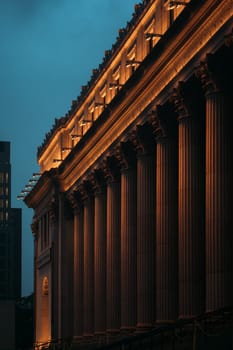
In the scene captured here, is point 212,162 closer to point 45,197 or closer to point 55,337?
point 55,337

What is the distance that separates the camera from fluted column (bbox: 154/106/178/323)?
6831 centimetres

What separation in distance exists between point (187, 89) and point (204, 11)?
241 inches

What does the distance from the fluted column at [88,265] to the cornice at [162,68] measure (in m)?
4.05

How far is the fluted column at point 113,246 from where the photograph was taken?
84.1 m

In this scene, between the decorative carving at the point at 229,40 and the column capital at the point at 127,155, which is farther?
the column capital at the point at 127,155

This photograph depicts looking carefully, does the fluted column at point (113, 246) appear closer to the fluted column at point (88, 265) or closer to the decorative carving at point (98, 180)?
the decorative carving at point (98, 180)

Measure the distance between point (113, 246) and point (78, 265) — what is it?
1850 centimetres

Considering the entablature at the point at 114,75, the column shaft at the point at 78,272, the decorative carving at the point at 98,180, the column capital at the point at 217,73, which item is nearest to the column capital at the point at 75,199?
the column shaft at the point at 78,272

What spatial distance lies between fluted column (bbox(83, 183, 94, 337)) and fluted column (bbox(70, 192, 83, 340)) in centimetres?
381

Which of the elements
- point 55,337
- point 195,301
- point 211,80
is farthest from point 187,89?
point 55,337

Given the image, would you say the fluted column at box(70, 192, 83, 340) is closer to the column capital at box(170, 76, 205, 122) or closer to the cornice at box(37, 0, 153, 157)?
the cornice at box(37, 0, 153, 157)

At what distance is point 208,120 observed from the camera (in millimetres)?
59094

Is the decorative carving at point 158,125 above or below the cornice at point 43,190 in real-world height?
below

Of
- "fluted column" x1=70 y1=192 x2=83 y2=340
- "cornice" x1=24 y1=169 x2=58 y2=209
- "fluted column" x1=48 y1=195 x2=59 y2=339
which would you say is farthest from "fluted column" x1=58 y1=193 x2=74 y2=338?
"fluted column" x1=70 y1=192 x2=83 y2=340
